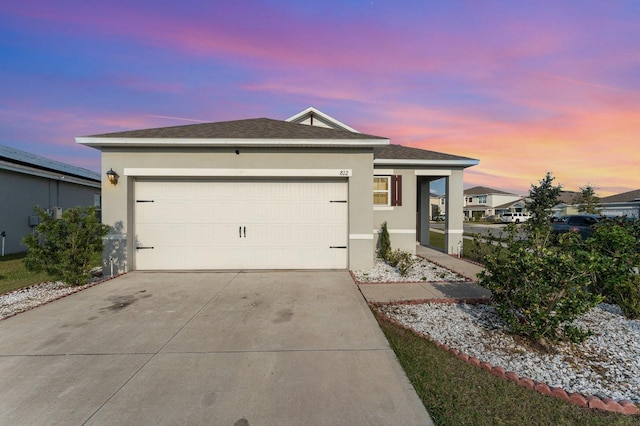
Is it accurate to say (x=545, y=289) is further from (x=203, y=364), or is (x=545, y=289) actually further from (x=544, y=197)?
(x=544, y=197)

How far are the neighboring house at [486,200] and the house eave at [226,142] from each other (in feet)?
203

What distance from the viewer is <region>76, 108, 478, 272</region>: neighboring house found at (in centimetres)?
729

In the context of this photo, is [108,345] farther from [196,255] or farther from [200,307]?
[196,255]

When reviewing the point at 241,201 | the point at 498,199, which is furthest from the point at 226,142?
the point at 498,199

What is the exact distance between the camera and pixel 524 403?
2500mm

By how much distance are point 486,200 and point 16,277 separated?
74.7 m

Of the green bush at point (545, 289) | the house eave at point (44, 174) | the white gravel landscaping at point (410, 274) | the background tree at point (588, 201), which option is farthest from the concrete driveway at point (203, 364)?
the background tree at point (588, 201)

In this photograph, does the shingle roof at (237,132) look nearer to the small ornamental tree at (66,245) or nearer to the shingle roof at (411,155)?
the small ornamental tree at (66,245)

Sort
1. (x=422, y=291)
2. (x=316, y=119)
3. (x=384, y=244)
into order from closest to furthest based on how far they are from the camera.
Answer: (x=422, y=291)
(x=384, y=244)
(x=316, y=119)

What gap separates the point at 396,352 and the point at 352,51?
8.84m

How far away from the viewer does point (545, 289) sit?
3371 millimetres

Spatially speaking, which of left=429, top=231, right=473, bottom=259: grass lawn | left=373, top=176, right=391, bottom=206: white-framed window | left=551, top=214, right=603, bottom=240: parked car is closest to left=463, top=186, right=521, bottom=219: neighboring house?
left=551, top=214, right=603, bottom=240: parked car

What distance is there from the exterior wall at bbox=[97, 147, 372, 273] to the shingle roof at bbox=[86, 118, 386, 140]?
0.34 metres

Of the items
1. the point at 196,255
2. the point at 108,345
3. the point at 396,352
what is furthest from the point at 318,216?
the point at 108,345
